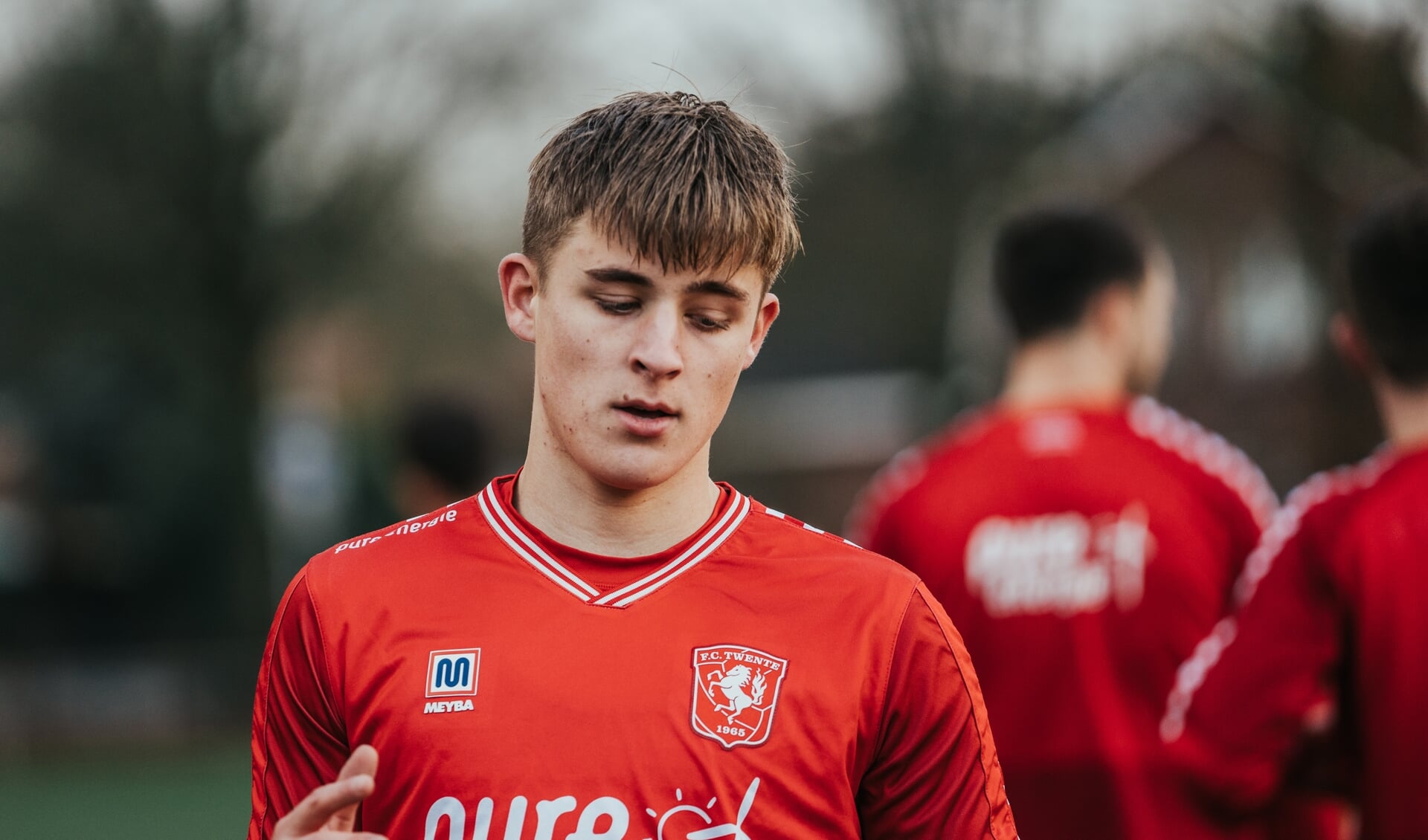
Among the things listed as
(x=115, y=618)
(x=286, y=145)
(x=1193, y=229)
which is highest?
(x=1193, y=229)

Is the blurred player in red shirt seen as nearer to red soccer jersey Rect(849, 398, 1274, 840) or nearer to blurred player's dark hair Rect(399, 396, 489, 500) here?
red soccer jersey Rect(849, 398, 1274, 840)

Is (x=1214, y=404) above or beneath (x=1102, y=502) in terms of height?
above

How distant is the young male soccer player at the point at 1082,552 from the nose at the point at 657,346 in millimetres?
2248

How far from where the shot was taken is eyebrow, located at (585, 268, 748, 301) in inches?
91.1

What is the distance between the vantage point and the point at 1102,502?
4.29 meters

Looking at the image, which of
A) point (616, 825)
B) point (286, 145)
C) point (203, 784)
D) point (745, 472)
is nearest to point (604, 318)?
point (616, 825)

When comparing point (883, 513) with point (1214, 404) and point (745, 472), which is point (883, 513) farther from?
point (745, 472)

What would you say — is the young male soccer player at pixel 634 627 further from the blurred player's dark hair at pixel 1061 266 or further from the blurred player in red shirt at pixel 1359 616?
the blurred player's dark hair at pixel 1061 266

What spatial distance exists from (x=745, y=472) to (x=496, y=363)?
41.3 feet

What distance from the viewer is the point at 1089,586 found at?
13.8 ft

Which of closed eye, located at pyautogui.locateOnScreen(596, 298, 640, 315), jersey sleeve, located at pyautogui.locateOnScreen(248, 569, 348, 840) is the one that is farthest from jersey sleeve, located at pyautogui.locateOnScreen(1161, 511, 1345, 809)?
jersey sleeve, located at pyautogui.locateOnScreen(248, 569, 348, 840)

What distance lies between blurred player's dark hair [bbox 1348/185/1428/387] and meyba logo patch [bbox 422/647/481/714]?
2.38 metres

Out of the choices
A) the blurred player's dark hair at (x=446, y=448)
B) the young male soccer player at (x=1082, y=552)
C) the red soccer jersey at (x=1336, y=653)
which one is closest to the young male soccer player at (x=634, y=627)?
the red soccer jersey at (x=1336, y=653)

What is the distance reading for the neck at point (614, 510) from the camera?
245cm
